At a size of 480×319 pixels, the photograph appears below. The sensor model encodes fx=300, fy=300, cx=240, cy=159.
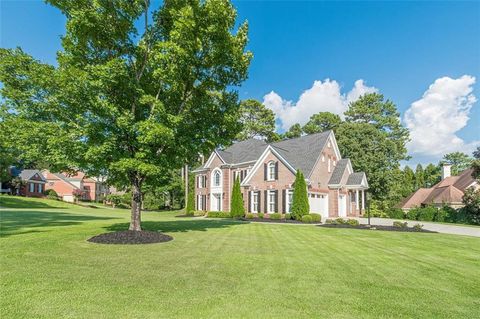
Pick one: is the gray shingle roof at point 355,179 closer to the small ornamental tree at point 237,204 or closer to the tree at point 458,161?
the small ornamental tree at point 237,204

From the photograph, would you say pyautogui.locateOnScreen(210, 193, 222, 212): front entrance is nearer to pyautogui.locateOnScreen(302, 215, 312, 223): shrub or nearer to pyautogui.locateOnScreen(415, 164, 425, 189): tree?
pyautogui.locateOnScreen(302, 215, 312, 223): shrub

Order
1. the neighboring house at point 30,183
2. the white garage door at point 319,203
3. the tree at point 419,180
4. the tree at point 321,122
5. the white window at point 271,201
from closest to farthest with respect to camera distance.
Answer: the white garage door at point 319,203, the white window at point 271,201, the tree at point 321,122, the neighboring house at point 30,183, the tree at point 419,180

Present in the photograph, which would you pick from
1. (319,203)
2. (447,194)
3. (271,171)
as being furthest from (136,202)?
(447,194)

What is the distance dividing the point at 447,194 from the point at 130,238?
109 ft

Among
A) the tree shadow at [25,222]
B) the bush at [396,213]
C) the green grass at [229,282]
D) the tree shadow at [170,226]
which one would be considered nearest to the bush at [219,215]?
the tree shadow at [170,226]

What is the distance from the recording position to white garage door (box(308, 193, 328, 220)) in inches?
1030

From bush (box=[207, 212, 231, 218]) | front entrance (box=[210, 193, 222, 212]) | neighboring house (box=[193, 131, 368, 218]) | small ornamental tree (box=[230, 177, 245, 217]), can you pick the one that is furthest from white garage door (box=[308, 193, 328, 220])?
front entrance (box=[210, 193, 222, 212])

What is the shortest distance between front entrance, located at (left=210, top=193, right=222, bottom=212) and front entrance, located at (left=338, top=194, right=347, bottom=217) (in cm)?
1282

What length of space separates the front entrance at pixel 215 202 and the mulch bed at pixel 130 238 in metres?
22.2

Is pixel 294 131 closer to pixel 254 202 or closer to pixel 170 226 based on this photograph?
pixel 254 202

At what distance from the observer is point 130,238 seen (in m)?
11.1

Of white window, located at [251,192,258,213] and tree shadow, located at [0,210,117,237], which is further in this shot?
white window, located at [251,192,258,213]

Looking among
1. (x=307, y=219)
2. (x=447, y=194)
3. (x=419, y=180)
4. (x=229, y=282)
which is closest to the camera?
(x=229, y=282)

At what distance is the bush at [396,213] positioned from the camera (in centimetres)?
3162
